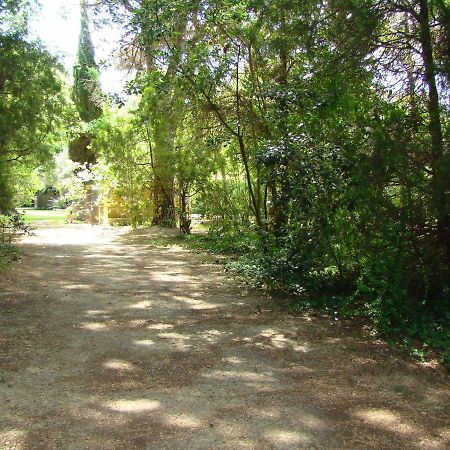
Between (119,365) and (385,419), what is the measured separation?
2.42 m

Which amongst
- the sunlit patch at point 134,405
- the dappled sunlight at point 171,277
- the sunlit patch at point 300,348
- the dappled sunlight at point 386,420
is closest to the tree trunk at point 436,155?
the sunlit patch at point 300,348

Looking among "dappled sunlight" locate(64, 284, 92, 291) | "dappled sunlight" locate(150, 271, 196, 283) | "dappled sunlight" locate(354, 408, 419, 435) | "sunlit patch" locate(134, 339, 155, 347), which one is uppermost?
"dappled sunlight" locate(64, 284, 92, 291)

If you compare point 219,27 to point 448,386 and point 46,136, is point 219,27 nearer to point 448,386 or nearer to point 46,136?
point 46,136

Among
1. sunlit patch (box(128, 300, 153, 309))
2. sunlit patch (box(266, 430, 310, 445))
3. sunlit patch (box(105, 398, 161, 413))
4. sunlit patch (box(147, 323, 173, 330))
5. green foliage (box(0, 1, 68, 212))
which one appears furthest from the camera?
green foliage (box(0, 1, 68, 212))

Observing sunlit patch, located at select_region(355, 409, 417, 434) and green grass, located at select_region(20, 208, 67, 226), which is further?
green grass, located at select_region(20, 208, 67, 226)

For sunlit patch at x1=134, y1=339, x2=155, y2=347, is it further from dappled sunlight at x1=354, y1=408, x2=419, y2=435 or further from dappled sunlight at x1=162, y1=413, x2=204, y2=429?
dappled sunlight at x1=354, y1=408, x2=419, y2=435

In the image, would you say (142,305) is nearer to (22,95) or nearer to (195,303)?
(195,303)

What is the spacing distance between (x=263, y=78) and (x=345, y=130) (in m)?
4.02

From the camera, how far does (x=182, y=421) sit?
3.51 meters

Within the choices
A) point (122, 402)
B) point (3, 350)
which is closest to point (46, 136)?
point (3, 350)

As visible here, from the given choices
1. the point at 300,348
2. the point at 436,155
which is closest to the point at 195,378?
the point at 300,348

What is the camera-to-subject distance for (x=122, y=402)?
3826 millimetres

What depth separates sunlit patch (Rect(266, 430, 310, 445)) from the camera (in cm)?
326

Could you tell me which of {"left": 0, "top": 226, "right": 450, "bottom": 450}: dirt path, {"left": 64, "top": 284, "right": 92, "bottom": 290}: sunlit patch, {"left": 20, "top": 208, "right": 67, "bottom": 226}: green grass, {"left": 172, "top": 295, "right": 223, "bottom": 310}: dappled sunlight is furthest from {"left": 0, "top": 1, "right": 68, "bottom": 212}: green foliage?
{"left": 20, "top": 208, "right": 67, "bottom": 226}: green grass
